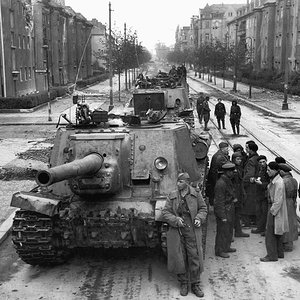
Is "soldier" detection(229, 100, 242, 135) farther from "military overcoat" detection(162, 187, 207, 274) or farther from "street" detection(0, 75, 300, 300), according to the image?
"military overcoat" detection(162, 187, 207, 274)

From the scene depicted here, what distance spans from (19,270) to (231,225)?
11.2 ft

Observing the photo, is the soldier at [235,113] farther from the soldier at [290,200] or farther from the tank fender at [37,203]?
the tank fender at [37,203]

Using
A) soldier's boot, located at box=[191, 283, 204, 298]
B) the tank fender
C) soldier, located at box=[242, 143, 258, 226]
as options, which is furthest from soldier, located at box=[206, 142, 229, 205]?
the tank fender

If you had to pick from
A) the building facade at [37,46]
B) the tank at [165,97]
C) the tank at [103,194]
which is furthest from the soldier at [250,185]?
the building facade at [37,46]

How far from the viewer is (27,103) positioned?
114 ft

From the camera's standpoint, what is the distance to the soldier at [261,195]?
10.0m

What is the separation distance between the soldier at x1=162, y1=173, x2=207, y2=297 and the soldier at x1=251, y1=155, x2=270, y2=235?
2611 mm

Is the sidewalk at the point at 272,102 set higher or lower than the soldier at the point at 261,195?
lower

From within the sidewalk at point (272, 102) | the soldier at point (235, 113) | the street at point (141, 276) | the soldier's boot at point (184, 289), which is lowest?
the sidewalk at point (272, 102)

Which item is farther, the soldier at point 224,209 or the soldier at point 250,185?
the soldier at point 250,185

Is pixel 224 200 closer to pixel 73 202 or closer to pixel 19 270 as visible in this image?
pixel 73 202

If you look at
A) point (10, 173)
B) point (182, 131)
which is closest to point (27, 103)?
point (10, 173)

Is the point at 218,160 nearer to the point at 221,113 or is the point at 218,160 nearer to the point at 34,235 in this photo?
the point at 34,235

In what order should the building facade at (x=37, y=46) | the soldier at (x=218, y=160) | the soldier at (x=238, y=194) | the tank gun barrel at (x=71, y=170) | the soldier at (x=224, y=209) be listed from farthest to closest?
the building facade at (x=37, y=46), the soldier at (x=218, y=160), the soldier at (x=238, y=194), the soldier at (x=224, y=209), the tank gun barrel at (x=71, y=170)
